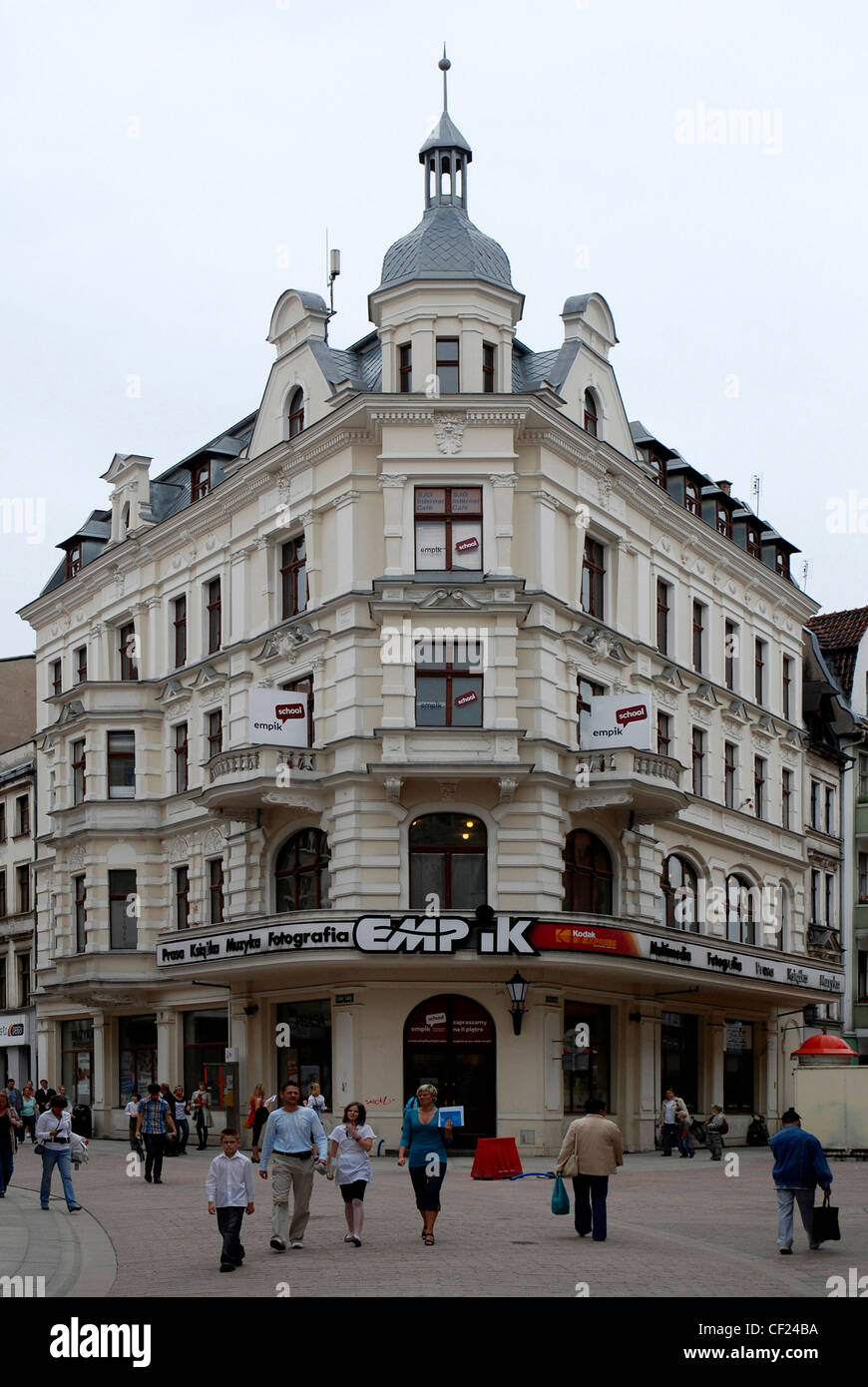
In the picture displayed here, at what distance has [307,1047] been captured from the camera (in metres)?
38.2

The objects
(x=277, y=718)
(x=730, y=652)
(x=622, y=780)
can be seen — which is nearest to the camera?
(x=622, y=780)

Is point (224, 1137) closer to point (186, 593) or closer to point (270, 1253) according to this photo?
point (270, 1253)

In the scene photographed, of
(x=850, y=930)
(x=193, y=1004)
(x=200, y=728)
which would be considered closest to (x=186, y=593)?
(x=200, y=728)

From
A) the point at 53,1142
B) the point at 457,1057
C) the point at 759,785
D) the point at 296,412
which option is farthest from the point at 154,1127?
the point at 759,785

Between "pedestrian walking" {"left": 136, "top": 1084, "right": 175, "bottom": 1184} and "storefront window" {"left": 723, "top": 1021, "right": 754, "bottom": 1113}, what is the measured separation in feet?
67.3

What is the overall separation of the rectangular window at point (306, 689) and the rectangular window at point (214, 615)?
4541mm

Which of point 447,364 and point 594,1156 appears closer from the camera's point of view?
point 594,1156

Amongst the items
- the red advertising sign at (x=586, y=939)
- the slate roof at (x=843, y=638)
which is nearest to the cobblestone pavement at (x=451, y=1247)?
the red advertising sign at (x=586, y=939)

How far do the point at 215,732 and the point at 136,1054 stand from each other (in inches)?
378

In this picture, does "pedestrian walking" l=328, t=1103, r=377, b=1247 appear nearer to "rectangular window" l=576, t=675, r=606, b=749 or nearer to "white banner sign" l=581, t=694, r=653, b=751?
"white banner sign" l=581, t=694, r=653, b=751

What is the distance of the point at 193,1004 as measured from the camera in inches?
1710

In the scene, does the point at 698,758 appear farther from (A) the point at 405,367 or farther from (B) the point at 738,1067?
(A) the point at 405,367

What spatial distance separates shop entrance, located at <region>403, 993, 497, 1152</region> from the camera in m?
35.9

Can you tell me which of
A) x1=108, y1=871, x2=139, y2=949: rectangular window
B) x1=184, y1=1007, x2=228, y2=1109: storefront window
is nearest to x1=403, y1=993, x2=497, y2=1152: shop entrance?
x1=184, y1=1007, x2=228, y2=1109: storefront window
